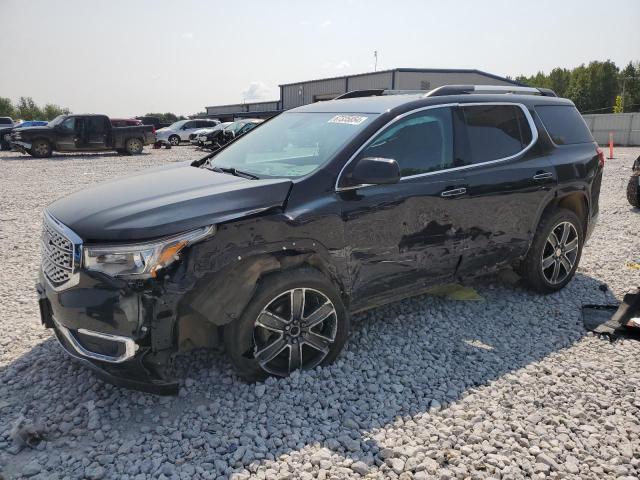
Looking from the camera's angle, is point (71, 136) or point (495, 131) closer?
point (495, 131)

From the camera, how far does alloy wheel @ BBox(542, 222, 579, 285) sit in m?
4.98

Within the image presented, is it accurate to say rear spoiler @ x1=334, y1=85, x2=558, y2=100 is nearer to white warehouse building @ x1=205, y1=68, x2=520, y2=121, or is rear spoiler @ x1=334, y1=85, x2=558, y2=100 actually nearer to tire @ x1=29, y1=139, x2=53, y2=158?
tire @ x1=29, y1=139, x2=53, y2=158

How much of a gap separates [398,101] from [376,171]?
1006 mm

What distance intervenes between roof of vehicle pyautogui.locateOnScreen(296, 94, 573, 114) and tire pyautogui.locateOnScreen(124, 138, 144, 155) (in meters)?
19.9

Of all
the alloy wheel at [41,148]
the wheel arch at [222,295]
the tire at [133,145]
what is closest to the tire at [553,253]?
the wheel arch at [222,295]

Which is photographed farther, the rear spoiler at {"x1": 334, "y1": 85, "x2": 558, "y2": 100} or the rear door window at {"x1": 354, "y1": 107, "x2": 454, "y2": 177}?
the rear spoiler at {"x1": 334, "y1": 85, "x2": 558, "y2": 100}

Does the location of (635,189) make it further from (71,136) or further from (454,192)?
(71,136)

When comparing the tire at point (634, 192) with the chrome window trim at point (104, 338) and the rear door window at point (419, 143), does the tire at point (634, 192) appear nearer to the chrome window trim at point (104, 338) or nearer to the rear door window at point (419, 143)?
the rear door window at point (419, 143)

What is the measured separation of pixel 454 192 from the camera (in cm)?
404

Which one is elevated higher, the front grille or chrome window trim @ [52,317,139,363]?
the front grille

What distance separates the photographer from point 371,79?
36.5 meters

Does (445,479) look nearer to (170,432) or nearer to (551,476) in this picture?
(551,476)

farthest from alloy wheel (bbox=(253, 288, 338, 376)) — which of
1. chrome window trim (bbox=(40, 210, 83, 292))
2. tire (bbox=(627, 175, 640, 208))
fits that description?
tire (bbox=(627, 175, 640, 208))

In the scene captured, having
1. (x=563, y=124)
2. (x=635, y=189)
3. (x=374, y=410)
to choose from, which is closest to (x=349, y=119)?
(x=374, y=410)
